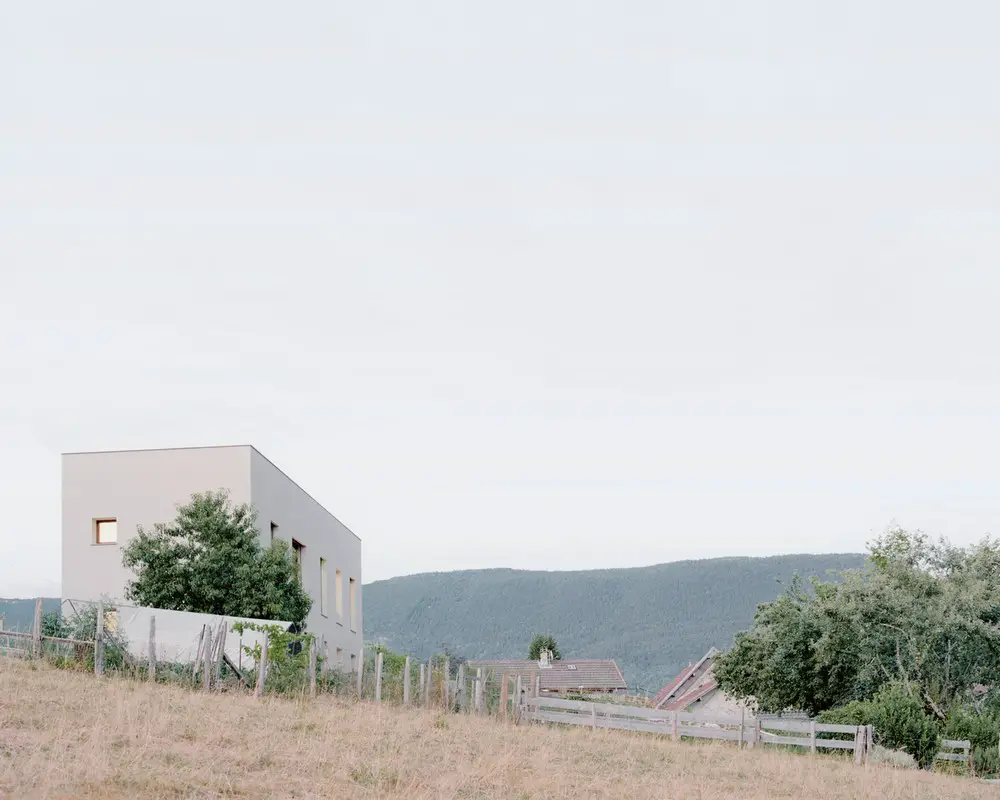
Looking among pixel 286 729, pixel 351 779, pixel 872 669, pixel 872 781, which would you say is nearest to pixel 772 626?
pixel 872 669

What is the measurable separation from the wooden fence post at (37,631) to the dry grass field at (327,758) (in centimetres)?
201

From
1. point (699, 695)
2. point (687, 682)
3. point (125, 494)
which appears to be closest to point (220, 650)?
point (125, 494)

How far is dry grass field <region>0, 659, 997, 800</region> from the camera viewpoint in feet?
56.2

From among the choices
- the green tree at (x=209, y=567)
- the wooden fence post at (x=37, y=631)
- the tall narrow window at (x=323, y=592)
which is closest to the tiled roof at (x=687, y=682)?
the tall narrow window at (x=323, y=592)

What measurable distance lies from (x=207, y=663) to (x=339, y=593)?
29.5m

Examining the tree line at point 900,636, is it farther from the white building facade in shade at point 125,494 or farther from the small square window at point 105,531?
the small square window at point 105,531

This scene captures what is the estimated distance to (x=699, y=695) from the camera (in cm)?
8938

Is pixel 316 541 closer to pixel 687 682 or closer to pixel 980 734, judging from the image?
pixel 980 734

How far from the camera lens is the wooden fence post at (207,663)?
29297 millimetres

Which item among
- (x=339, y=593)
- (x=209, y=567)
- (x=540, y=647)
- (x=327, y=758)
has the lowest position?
(x=540, y=647)

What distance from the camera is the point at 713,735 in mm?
37406

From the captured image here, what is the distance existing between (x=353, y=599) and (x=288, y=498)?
47.4 ft

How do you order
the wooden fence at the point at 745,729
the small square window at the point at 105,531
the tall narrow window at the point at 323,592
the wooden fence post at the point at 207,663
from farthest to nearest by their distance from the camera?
the tall narrow window at the point at 323,592 < the small square window at the point at 105,531 < the wooden fence at the point at 745,729 < the wooden fence post at the point at 207,663

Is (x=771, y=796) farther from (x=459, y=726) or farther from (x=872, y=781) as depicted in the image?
(x=459, y=726)
